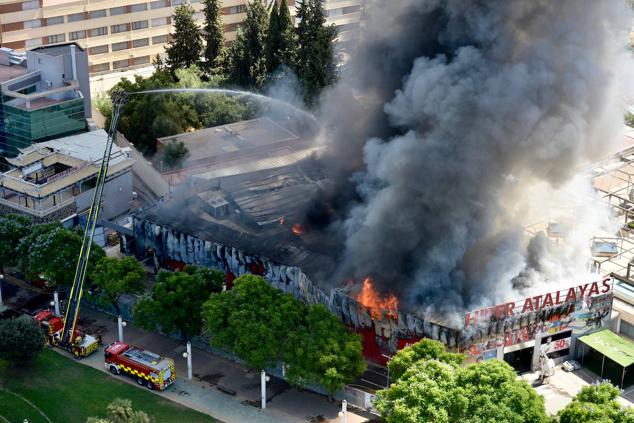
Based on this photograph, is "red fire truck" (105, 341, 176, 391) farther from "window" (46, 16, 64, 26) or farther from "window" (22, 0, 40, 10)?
"window" (46, 16, 64, 26)

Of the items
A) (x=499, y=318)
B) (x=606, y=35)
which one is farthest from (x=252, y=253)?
(x=606, y=35)

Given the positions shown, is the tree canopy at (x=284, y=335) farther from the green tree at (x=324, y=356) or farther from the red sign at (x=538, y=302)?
the red sign at (x=538, y=302)

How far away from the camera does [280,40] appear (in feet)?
374

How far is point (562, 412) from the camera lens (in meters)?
57.0

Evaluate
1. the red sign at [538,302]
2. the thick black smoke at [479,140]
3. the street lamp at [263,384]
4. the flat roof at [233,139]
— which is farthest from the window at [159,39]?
the red sign at [538,302]

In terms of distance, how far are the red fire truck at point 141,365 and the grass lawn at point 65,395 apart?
73 centimetres

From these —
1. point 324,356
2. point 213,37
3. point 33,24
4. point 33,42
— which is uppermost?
point 33,24

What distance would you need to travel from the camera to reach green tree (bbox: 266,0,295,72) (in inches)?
4461

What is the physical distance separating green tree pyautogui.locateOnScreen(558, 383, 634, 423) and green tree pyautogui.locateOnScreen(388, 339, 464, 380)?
27.6 ft

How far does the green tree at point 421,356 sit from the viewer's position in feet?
208

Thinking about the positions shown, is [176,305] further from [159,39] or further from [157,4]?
[159,39]

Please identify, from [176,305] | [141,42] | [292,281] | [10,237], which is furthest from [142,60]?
[176,305]

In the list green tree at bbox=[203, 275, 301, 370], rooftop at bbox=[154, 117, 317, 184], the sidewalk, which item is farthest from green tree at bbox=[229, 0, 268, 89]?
green tree at bbox=[203, 275, 301, 370]

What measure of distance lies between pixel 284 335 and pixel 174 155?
36.7m
